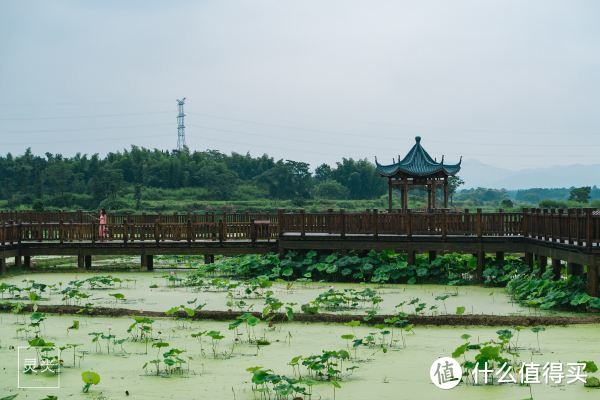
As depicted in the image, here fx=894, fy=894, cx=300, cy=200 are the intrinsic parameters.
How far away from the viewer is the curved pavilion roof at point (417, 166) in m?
27.7

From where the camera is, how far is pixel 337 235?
23.5m

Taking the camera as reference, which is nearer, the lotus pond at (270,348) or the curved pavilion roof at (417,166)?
the lotus pond at (270,348)

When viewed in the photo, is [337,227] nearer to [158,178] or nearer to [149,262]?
[149,262]

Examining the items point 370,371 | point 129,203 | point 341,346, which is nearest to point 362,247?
point 341,346

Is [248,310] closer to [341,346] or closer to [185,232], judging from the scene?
[341,346]

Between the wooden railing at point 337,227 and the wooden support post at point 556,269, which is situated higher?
the wooden railing at point 337,227

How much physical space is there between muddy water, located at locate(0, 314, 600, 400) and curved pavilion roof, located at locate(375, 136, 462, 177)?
14.0 m

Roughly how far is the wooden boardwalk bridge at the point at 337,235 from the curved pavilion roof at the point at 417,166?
3.08 metres

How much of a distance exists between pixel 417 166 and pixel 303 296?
10.6 metres

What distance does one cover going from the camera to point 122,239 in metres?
26.0

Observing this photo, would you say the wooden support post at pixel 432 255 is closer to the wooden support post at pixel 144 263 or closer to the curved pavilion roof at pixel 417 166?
the curved pavilion roof at pixel 417 166

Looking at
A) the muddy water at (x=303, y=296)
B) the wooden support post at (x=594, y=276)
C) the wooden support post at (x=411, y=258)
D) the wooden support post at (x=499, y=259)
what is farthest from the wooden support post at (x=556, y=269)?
the wooden support post at (x=411, y=258)

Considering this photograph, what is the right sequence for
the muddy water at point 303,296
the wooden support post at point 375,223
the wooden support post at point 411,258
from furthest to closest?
the wooden support post at point 375,223 < the wooden support post at point 411,258 < the muddy water at point 303,296

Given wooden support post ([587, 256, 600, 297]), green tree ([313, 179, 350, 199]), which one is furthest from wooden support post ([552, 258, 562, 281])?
green tree ([313, 179, 350, 199])
